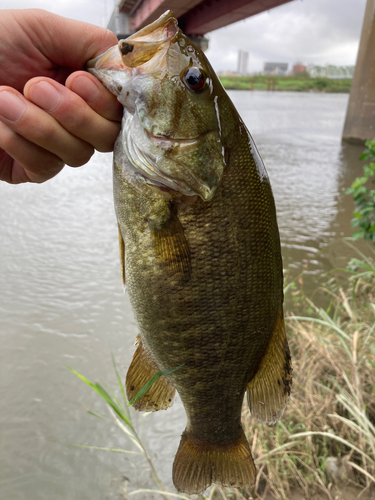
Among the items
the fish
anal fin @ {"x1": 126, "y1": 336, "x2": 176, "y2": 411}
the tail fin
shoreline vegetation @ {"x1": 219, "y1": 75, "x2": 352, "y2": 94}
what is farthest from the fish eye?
shoreline vegetation @ {"x1": 219, "y1": 75, "x2": 352, "y2": 94}

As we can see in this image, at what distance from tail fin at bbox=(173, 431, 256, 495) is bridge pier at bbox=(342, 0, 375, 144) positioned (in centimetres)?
1407

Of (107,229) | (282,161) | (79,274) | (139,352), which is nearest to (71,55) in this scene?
(139,352)

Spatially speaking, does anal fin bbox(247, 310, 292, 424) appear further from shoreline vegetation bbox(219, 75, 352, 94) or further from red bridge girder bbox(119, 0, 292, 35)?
shoreline vegetation bbox(219, 75, 352, 94)

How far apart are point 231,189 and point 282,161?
10.7 meters

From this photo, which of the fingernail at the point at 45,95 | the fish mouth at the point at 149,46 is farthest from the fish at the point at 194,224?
the fingernail at the point at 45,95

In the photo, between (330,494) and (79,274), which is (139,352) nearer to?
(330,494)

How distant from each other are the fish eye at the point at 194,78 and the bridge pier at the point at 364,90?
14.0 m

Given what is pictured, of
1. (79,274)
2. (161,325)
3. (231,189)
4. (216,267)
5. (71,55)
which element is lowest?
(79,274)

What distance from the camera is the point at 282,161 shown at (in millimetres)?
11305

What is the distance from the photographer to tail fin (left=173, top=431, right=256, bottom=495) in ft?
4.86

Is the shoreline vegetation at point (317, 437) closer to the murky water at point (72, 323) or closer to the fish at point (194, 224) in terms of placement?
the murky water at point (72, 323)

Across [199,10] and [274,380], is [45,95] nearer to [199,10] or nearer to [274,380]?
[274,380]

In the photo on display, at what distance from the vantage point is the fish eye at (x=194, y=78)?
1.18m

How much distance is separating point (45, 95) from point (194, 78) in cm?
48
